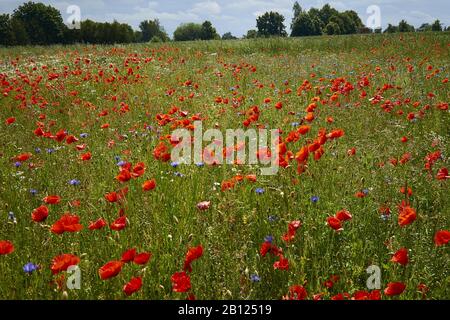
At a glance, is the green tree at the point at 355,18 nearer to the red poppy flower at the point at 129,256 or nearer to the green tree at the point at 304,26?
the green tree at the point at 304,26

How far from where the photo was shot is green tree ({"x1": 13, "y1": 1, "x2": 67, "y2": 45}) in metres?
57.6

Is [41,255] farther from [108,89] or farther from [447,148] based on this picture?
[108,89]

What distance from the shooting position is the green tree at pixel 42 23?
5759cm

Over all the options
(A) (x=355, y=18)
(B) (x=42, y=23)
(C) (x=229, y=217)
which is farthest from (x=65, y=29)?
(A) (x=355, y=18)

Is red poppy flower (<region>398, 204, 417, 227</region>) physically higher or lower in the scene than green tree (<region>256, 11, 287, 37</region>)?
lower

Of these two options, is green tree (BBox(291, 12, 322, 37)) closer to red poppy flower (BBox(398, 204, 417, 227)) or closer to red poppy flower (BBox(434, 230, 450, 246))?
red poppy flower (BBox(398, 204, 417, 227))

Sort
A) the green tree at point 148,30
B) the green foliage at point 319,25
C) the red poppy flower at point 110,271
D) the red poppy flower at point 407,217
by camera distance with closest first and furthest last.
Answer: the red poppy flower at point 110,271 < the red poppy flower at point 407,217 < the green foliage at point 319,25 < the green tree at point 148,30

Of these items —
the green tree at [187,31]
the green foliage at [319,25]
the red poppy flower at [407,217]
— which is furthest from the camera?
the green tree at [187,31]

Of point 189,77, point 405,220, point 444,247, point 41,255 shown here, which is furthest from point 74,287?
point 189,77

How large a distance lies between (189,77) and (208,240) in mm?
7389

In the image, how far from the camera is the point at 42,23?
59.4 m

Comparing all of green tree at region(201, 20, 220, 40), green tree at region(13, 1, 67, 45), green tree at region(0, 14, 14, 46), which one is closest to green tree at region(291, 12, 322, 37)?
green tree at region(201, 20, 220, 40)

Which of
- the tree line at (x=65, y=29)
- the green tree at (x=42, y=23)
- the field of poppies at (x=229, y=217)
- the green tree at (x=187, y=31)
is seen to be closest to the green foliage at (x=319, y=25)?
the tree line at (x=65, y=29)

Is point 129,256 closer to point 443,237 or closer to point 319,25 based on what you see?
point 443,237
